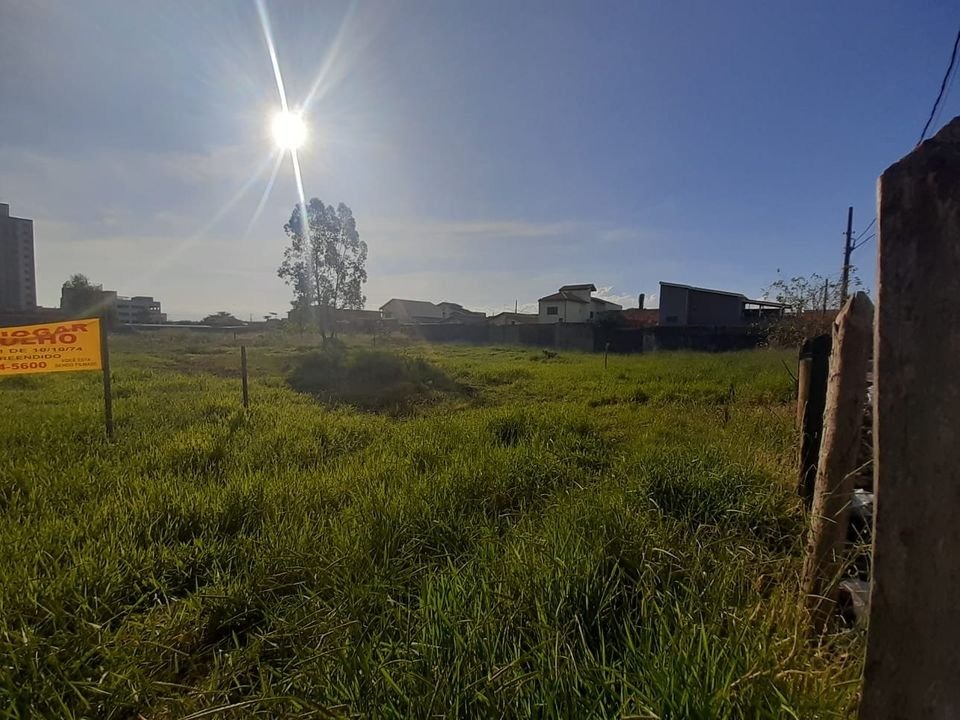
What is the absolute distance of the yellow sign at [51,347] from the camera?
4742 millimetres

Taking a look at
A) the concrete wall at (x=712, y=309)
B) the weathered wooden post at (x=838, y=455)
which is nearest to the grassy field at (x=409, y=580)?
the weathered wooden post at (x=838, y=455)

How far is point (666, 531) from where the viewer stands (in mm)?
2166

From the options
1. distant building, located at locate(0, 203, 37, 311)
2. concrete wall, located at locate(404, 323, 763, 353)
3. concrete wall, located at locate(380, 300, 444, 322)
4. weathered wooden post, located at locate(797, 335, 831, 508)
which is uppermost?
distant building, located at locate(0, 203, 37, 311)

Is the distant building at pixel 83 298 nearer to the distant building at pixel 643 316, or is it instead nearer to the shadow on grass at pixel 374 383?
the shadow on grass at pixel 374 383

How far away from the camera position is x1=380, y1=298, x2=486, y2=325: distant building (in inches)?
2124

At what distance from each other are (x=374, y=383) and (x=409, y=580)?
26.9ft

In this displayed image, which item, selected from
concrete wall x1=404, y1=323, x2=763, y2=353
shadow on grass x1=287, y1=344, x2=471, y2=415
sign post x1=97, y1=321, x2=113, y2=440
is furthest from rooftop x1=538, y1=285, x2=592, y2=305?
sign post x1=97, y1=321, x2=113, y2=440

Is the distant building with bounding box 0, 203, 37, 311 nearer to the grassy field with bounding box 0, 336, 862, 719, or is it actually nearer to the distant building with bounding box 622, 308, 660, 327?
the distant building with bounding box 622, 308, 660, 327

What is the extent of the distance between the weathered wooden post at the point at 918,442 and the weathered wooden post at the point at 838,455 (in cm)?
84

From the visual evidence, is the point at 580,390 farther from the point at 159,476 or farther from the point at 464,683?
the point at 464,683

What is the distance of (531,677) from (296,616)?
105cm

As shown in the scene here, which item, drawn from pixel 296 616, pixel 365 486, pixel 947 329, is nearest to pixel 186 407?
pixel 365 486

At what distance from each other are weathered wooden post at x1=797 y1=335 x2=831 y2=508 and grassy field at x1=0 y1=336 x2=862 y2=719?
0.45 ft

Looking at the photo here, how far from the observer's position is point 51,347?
189 inches
